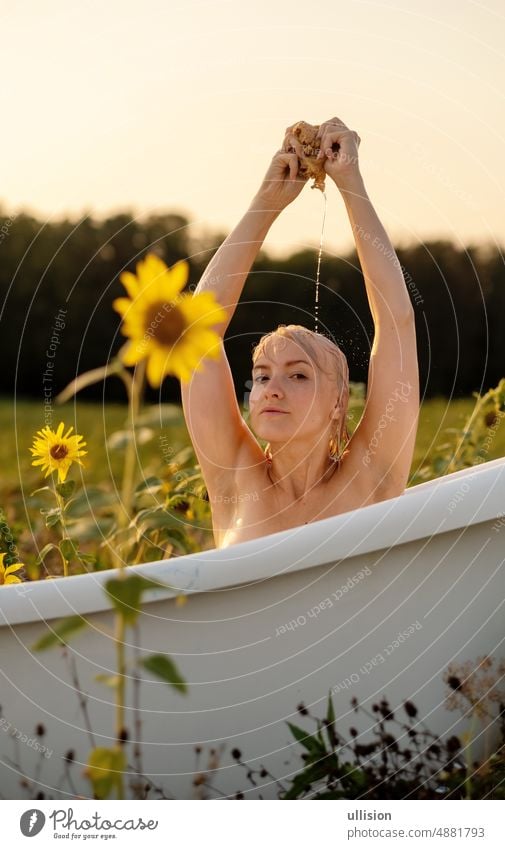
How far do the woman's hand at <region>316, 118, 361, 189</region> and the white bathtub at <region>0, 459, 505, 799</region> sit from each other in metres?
0.46

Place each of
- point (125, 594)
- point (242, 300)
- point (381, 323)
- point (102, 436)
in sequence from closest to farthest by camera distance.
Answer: point (125, 594), point (381, 323), point (242, 300), point (102, 436)

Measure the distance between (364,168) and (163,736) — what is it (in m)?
1.02

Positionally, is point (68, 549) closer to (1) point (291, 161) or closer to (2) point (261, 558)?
(2) point (261, 558)

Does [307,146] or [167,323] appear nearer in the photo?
[167,323]

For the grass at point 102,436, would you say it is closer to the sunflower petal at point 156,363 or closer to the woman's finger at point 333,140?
the woman's finger at point 333,140

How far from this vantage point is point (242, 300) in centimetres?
326

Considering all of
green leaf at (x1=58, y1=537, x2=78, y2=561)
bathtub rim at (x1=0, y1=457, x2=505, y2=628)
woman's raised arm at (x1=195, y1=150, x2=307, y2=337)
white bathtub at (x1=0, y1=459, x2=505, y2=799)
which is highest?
woman's raised arm at (x1=195, y1=150, x2=307, y2=337)

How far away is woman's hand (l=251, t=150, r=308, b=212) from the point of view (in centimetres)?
146

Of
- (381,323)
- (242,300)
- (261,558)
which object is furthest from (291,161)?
(242,300)

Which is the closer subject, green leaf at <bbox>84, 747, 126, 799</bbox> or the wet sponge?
green leaf at <bbox>84, 747, 126, 799</bbox>

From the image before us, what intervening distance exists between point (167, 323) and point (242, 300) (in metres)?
2.59

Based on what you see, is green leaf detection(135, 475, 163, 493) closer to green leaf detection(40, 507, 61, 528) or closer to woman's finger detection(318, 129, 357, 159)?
green leaf detection(40, 507, 61, 528)
